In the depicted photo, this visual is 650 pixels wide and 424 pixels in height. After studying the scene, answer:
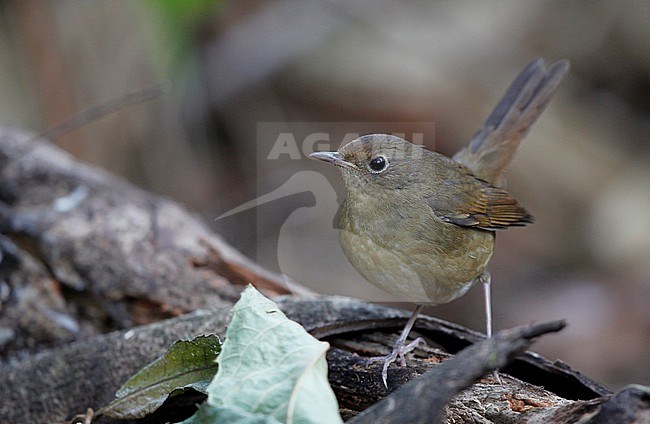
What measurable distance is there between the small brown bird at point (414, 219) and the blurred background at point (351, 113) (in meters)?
2.70

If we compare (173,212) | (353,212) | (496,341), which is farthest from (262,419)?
(173,212)

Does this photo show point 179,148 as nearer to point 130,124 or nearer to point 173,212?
point 130,124

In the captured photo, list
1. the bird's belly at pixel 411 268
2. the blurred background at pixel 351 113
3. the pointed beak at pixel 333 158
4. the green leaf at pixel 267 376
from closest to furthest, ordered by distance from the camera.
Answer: the green leaf at pixel 267 376 → the bird's belly at pixel 411 268 → the pointed beak at pixel 333 158 → the blurred background at pixel 351 113

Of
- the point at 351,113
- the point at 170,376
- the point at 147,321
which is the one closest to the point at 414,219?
the point at 170,376

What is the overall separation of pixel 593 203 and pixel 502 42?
1.87 meters

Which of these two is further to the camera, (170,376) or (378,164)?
(378,164)

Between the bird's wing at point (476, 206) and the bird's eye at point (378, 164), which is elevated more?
→ the bird's eye at point (378, 164)

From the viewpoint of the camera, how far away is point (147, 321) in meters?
3.70

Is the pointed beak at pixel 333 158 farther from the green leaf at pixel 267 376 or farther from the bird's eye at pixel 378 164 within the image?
the green leaf at pixel 267 376

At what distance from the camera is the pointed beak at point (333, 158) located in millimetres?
3166

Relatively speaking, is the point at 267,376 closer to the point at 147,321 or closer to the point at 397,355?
the point at 397,355

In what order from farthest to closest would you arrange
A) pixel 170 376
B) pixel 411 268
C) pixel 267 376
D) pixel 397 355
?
pixel 411 268, pixel 397 355, pixel 170 376, pixel 267 376

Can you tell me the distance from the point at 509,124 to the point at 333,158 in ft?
4.87

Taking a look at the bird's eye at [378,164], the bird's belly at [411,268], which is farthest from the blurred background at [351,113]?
the bird's belly at [411,268]
